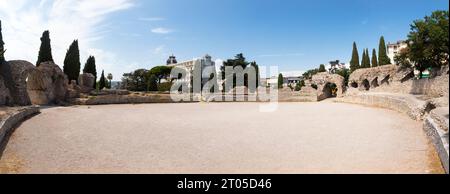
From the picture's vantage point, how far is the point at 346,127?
11.8 meters

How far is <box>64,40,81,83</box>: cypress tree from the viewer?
33.1 meters

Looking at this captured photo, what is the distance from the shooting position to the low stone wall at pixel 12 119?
32.6 ft

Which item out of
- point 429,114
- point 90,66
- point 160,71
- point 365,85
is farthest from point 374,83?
point 160,71

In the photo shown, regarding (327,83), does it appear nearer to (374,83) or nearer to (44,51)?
(374,83)

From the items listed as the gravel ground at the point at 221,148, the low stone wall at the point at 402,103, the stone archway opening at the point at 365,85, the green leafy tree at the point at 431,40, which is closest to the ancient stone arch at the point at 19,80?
the gravel ground at the point at 221,148

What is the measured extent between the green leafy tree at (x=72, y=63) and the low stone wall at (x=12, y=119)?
18.5m

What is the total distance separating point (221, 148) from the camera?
855 cm

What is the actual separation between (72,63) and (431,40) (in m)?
34.1

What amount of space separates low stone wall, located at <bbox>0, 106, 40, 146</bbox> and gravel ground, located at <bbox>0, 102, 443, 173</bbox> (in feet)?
1.06

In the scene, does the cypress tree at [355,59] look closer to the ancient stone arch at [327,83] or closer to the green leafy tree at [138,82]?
the ancient stone arch at [327,83]

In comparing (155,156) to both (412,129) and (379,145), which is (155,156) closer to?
(379,145)

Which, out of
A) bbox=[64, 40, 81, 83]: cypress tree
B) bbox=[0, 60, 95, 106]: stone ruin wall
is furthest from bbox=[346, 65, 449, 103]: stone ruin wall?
bbox=[64, 40, 81, 83]: cypress tree
